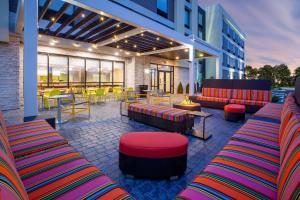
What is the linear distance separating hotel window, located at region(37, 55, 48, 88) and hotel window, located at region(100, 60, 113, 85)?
3.21 m

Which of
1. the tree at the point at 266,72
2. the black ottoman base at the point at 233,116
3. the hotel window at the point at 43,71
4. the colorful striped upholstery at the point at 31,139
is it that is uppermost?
the tree at the point at 266,72

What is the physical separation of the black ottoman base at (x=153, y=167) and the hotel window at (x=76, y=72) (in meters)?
8.62

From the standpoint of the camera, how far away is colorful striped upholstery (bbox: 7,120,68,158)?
5.98 ft

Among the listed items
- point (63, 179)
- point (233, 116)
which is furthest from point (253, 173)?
point (233, 116)

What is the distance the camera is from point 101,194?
1.14 metres

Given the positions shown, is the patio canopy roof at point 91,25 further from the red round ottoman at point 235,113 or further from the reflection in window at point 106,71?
the red round ottoman at point 235,113

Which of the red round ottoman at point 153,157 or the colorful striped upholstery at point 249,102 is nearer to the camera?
the red round ottoman at point 153,157

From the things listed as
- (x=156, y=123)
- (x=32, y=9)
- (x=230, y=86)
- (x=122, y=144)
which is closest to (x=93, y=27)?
(x=32, y=9)

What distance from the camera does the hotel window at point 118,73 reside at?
463 inches

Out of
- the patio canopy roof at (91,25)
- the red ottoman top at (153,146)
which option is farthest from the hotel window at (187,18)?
the red ottoman top at (153,146)

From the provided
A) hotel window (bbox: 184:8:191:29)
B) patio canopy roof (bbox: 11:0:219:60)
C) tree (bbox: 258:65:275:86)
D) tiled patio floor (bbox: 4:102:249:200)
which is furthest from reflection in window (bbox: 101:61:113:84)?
tree (bbox: 258:65:275:86)

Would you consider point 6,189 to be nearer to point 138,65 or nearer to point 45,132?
point 45,132

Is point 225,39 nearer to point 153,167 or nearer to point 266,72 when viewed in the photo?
point 266,72

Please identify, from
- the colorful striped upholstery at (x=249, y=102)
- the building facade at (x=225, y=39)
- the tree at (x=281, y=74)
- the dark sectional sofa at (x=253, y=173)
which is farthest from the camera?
the building facade at (x=225, y=39)
